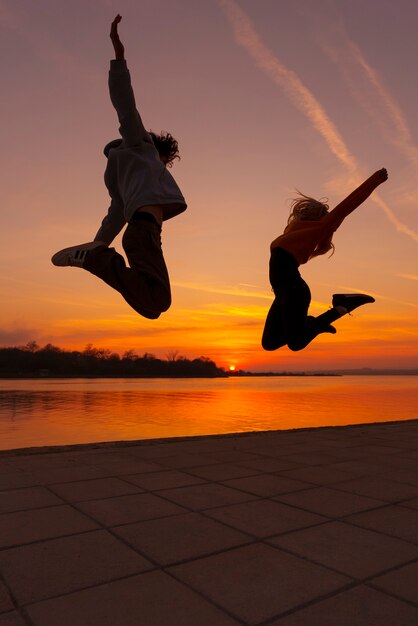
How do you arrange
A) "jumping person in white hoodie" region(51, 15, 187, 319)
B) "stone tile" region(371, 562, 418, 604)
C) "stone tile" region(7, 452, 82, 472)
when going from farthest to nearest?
"stone tile" region(7, 452, 82, 472)
"jumping person in white hoodie" region(51, 15, 187, 319)
"stone tile" region(371, 562, 418, 604)

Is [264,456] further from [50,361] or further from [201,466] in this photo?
[50,361]

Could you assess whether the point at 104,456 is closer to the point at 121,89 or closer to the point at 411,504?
the point at 411,504

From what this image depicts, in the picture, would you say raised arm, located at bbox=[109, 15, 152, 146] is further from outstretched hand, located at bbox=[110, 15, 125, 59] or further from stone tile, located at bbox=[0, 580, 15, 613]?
stone tile, located at bbox=[0, 580, 15, 613]

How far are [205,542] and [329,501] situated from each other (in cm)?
147

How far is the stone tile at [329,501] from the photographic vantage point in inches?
153

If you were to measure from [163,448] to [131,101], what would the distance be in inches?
178

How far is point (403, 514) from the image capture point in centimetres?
383

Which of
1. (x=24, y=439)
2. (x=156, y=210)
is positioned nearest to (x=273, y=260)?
(x=156, y=210)

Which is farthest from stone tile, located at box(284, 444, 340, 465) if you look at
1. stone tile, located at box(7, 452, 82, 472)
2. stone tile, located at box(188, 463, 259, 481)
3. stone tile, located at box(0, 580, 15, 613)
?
stone tile, located at box(0, 580, 15, 613)

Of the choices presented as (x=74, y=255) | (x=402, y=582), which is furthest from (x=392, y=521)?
(x=74, y=255)

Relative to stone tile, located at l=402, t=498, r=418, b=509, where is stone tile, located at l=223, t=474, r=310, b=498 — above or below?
above

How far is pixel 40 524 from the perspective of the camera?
339 centimetres

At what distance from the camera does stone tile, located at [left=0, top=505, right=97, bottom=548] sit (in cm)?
315

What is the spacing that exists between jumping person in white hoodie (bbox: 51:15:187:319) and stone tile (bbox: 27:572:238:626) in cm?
177
